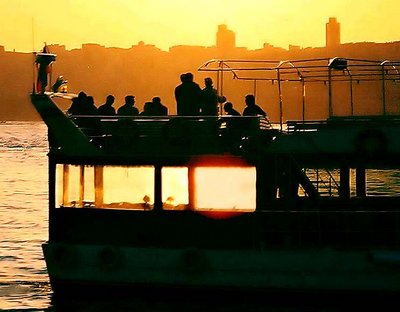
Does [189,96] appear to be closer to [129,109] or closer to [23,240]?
[129,109]

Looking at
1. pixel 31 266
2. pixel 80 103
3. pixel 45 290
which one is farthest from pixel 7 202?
pixel 80 103

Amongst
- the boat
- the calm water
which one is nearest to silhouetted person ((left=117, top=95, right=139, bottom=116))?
the boat

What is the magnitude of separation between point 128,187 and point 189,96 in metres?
2.19

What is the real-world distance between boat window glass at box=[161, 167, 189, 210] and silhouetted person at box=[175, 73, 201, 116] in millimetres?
1309

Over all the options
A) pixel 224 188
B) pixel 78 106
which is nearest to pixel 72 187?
pixel 78 106

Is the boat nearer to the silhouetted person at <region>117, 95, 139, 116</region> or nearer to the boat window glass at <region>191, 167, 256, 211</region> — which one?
the boat window glass at <region>191, 167, 256, 211</region>

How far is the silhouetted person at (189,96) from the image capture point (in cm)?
1945

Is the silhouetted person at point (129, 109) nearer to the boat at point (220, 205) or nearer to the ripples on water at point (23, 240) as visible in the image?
the boat at point (220, 205)

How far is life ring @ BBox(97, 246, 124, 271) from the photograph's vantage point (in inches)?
748

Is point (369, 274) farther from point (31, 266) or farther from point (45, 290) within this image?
point (31, 266)

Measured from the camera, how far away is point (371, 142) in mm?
18484

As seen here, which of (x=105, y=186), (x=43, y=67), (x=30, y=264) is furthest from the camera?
(x=30, y=264)

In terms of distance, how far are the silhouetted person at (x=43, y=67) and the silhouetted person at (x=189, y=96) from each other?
2620 millimetres

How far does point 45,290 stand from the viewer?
23.2 metres
